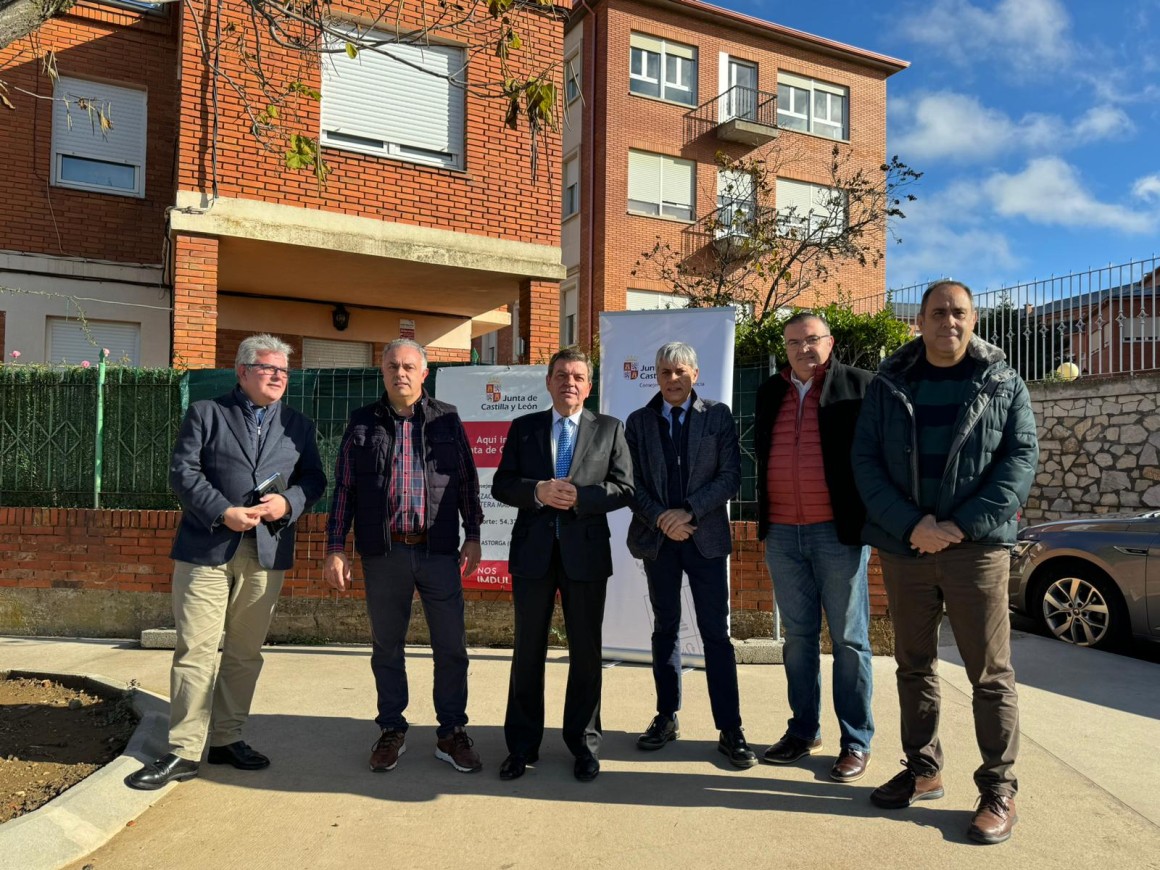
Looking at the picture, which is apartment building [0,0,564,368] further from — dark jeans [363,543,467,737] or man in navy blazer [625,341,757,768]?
man in navy blazer [625,341,757,768]

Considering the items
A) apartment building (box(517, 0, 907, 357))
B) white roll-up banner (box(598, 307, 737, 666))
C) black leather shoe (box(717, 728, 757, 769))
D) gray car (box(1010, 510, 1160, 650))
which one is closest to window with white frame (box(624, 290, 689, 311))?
apartment building (box(517, 0, 907, 357))

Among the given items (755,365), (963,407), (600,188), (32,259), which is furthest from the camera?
(600,188)

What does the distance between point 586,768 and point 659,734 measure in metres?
0.59

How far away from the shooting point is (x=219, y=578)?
4109 mm

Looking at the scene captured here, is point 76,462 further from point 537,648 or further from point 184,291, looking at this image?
point 537,648

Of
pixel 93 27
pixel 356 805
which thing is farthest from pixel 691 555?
pixel 93 27

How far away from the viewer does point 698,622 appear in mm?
4457

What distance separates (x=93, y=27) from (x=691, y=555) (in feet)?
41.4

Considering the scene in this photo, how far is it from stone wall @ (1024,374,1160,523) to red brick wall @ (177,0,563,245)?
7.89 m

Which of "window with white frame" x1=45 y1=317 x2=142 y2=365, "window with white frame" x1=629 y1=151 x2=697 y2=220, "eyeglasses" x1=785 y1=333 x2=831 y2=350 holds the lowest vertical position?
"eyeglasses" x1=785 y1=333 x2=831 y2=350

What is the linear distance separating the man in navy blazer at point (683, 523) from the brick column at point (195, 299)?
680 cm

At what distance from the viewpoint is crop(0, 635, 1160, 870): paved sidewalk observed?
11.0 ft

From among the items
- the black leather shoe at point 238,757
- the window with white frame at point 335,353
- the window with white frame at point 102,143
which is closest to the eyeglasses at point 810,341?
the black leather shoe at point 238,757

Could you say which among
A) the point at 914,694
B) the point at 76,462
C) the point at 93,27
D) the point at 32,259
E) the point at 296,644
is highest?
the point at 93,27
